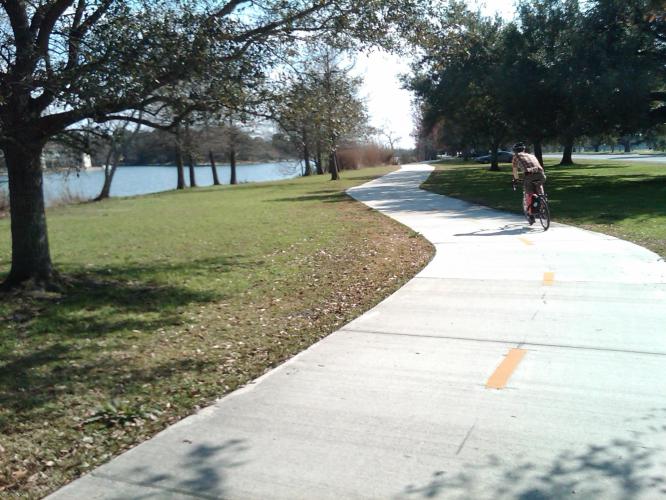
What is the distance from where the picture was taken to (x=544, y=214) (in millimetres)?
12914

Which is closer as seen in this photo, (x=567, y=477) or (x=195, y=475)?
(x=567, y=477)

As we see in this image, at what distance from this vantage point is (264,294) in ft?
28.8

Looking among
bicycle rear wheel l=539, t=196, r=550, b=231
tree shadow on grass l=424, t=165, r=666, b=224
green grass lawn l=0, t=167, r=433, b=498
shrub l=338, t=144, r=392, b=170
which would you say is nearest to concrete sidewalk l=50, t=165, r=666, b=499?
green grass lawn l=0, t=167, r=433, b=498

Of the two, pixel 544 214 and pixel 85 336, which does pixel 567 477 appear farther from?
pixel 544 214

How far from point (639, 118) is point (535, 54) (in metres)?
4.88

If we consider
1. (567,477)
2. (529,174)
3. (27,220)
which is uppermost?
(529,174)

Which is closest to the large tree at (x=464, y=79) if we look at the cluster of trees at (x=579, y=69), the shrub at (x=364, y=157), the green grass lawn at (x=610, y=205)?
the cluster of trees at (x=579, y=69)

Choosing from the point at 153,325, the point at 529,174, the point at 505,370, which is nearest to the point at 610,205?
the point at 529,174

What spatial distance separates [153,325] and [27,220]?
279 centimetres

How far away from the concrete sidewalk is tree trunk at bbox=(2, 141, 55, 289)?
4.53m

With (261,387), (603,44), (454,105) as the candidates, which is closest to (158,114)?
(261,387)

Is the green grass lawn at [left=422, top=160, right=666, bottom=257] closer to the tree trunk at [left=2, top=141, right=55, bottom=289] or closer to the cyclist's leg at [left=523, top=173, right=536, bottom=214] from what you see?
the cyclist's leg at [left=523, top=173, right=536, bottom=214]

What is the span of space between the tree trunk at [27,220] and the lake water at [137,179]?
227 cm

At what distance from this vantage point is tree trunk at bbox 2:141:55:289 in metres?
8.45
